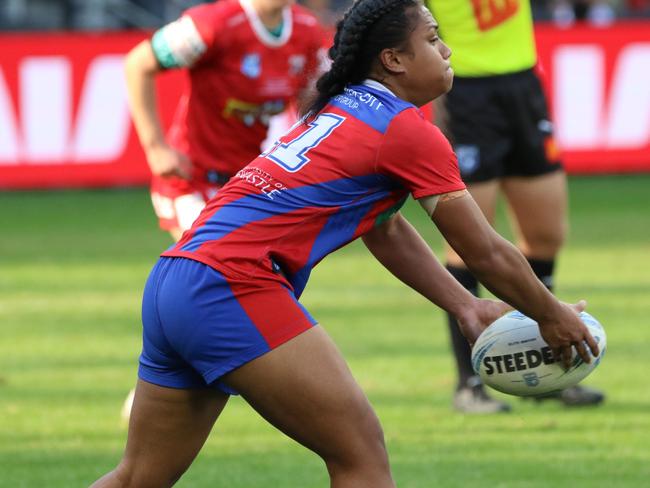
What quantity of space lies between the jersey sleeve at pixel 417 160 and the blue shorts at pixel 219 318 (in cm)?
48

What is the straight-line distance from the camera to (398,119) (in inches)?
165

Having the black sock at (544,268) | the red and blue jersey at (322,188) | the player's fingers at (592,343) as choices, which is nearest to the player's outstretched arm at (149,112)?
the black sock at (544,268)

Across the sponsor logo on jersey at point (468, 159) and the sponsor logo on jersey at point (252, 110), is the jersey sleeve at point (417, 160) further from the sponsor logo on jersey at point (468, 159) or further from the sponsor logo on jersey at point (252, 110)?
the sponsor logo on jersey at point (252, 110)

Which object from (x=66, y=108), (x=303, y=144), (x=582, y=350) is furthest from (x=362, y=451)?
(x=66, y=108)

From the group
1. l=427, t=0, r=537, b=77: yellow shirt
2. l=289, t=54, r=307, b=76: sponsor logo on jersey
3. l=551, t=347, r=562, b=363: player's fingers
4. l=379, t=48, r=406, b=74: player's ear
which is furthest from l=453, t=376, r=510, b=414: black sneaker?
l=379, t=48, r=406, b=74: player's ear

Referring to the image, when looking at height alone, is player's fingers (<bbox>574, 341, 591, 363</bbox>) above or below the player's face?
below

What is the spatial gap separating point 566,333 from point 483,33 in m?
3.19

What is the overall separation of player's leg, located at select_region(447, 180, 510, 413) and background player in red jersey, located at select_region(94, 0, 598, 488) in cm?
261

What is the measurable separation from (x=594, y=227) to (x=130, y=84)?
7.70 m

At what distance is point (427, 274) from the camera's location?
15.4ft

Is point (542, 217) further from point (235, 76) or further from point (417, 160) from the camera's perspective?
point (417, 160)

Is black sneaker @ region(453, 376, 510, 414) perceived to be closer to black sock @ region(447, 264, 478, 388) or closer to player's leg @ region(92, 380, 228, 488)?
black sock @ region(447, 264, 478, 388)

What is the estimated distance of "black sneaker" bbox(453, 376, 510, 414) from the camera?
275 inches

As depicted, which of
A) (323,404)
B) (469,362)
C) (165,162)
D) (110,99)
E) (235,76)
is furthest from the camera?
(110,99)
